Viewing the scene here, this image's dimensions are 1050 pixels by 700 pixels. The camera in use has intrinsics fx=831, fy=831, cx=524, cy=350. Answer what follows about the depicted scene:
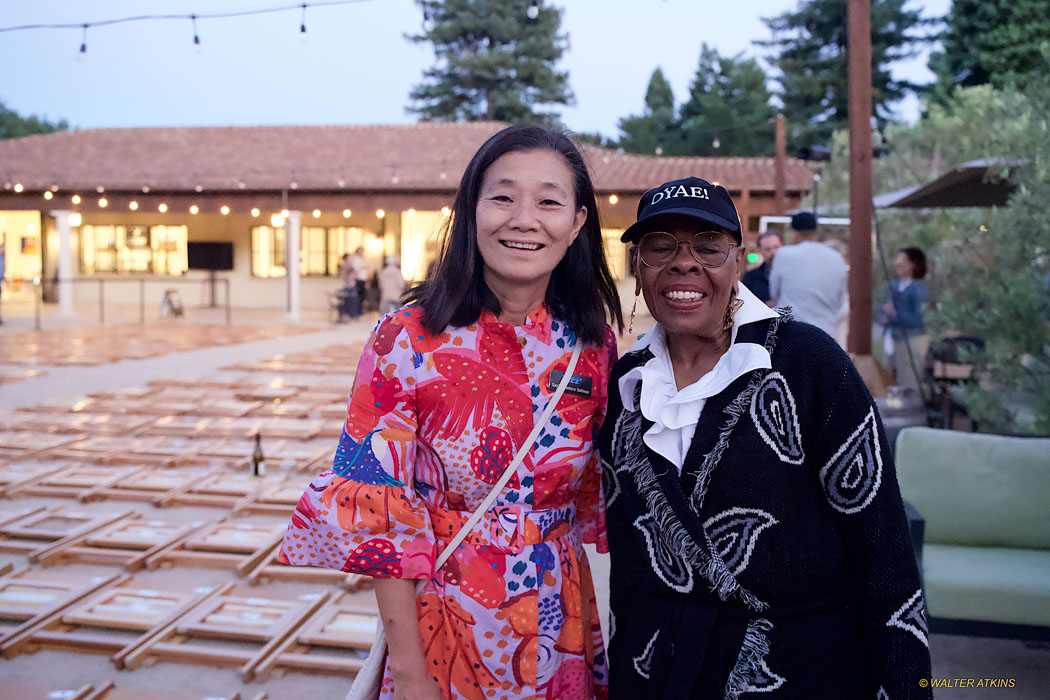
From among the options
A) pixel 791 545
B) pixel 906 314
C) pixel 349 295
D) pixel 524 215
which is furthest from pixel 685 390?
pixel 349 295

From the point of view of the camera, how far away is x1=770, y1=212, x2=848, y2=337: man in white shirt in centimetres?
686

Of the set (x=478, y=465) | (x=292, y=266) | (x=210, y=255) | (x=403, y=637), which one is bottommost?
(x=403, y=637)

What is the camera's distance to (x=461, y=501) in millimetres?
1625

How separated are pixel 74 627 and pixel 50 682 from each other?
50 cm

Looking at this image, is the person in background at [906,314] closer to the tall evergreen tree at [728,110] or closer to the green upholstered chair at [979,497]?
the green upholstered chair at [979,497]

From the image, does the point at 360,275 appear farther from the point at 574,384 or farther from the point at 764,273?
the point at 574,384

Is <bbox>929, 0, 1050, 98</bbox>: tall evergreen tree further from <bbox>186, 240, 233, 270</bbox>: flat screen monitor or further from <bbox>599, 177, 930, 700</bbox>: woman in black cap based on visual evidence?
<bbox>599, 177, 930, 700</bbox>: woman in black cap

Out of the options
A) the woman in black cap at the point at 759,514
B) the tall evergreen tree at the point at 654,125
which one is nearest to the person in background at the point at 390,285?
the woman in black cap at the point at 759,514

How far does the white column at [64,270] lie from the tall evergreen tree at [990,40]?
81.0 feet

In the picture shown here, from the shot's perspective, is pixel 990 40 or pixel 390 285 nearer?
pixel 390 285

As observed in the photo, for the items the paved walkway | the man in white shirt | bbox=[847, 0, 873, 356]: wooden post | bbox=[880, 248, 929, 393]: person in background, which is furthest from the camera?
bbox=[880, 248, 929, 393]: person in background

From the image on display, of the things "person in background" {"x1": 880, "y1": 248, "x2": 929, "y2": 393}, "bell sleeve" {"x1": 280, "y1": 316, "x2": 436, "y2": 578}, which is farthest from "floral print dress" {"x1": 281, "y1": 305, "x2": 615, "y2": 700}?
"person in background" {"x1": 880, "y1": 248, "x2": 929, "y2": 393}

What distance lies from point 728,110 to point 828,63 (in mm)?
4251

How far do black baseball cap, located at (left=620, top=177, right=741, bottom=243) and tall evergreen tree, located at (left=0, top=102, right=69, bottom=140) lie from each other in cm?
5475
